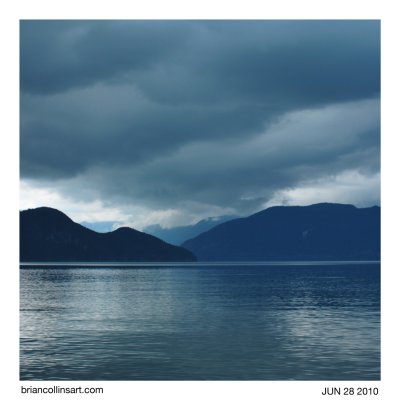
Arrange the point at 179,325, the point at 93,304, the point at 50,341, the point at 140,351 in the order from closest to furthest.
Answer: the point at 140,351
the point at 50,341
the point at 179,325
the point at 93,304

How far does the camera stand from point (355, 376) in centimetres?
4291

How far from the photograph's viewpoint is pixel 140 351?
52531mm

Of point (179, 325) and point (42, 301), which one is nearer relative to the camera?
point (179, 325)
